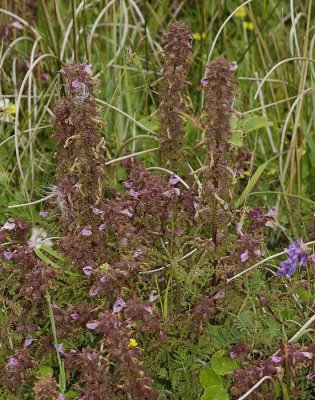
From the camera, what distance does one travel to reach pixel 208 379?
6.12 ft

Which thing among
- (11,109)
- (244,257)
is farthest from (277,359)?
(11,109)

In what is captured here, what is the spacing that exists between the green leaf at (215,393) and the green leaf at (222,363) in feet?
0.17

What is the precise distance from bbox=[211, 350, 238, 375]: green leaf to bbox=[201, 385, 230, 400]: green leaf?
0.17ft

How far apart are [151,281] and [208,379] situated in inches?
12.6

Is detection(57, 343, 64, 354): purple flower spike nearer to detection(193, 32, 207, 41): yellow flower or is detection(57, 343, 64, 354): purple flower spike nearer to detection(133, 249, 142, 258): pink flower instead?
detection(133, 249, 142, 258): pink flower

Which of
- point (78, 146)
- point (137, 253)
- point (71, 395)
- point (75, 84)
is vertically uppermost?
point (75, 84)

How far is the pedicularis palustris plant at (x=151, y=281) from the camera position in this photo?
5.89 ft

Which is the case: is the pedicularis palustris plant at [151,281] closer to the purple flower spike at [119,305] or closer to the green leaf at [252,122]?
the purple flower spike at [119,305]

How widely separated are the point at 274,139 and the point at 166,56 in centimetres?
111

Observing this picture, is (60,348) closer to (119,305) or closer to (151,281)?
(119,305)

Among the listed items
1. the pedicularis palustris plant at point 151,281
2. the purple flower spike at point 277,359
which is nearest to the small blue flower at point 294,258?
the pedicularis palustris plant at point 151,281

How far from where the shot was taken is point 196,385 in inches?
75.4

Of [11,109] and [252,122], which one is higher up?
[252,122]

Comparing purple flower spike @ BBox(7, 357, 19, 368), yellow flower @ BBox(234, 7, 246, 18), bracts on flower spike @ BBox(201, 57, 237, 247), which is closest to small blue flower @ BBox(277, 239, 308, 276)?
bracts on flower spike @ BBox(201, 57, 237, 247)
